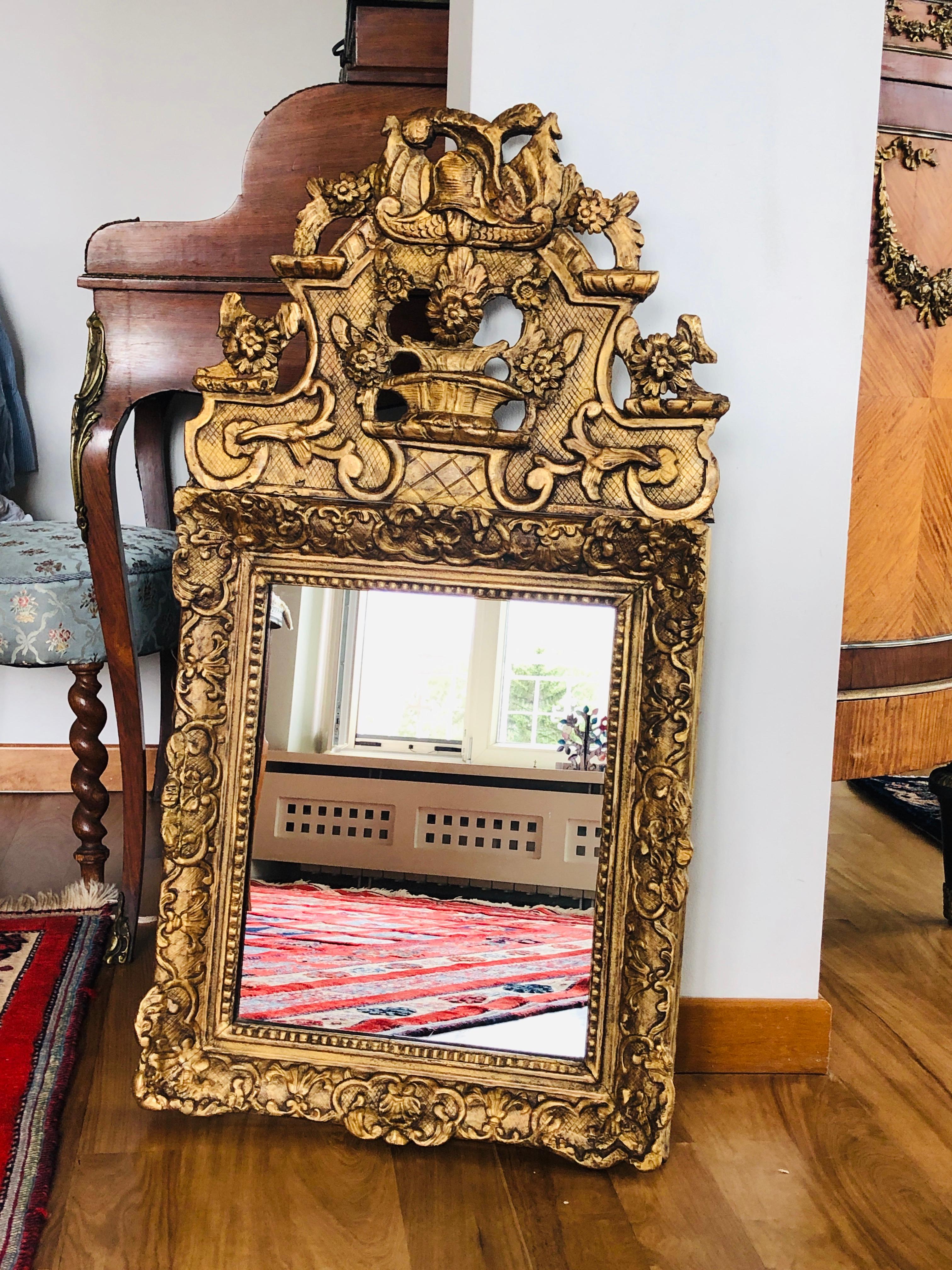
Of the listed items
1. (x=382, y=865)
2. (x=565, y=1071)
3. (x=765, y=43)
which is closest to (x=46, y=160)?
(x=765, y=43)

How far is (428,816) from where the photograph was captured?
1168mm

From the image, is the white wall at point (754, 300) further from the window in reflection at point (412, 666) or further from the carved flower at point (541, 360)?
the window in reflection at point (412, 666)

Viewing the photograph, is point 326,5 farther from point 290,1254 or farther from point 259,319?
point 290,1254

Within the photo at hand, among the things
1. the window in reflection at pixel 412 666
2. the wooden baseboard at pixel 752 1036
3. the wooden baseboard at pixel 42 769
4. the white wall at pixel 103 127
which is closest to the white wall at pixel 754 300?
the wooden baseboard at pixel 752 1036

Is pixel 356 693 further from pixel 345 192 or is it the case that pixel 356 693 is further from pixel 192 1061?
pixel 345 192

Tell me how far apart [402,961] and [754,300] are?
833 mm

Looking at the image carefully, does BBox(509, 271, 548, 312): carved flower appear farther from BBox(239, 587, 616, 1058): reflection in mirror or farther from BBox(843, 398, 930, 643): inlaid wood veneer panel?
BBox(843, 398, 930, 643): inlaid wood veneer panel

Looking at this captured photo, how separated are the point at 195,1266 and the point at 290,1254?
0.26 feet

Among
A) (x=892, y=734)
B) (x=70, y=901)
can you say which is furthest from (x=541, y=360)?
(x=70, y=901)

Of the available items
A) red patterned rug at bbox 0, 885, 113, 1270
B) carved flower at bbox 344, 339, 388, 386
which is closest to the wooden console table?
carved flower at bbox 344, 339, 388, 386

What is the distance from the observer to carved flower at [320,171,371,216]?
45.0 inches

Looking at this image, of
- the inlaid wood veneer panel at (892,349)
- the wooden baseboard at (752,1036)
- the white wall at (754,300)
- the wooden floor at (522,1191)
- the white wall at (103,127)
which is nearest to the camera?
the wooden floor at (522,1191)

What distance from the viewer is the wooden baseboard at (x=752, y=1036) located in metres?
1.31

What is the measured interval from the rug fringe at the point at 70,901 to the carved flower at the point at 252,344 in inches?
37.9
